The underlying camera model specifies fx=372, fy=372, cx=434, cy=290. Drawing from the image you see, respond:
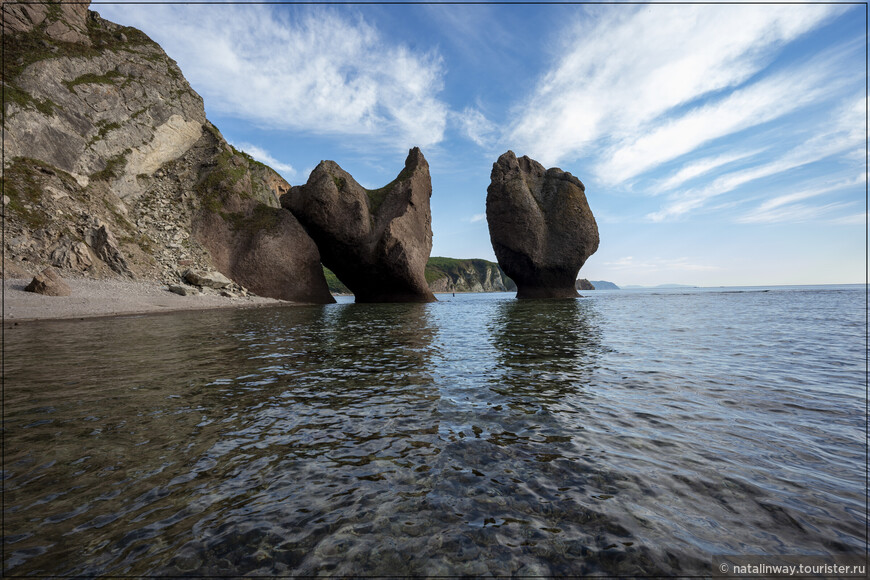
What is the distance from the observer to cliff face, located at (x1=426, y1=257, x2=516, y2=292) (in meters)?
155

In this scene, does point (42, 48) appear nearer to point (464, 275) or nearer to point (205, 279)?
point (205, 279)

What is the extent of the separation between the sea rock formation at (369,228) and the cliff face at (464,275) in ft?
348

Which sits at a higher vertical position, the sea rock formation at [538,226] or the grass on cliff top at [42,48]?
the grass on cliff top at [42,48]

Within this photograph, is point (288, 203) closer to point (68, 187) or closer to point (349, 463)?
point (68, 187)

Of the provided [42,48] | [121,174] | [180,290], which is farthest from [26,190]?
[42,48]

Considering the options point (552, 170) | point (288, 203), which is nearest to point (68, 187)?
point (288, 203)

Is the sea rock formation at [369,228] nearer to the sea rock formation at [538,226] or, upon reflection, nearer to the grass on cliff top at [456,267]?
the sea rock formation at [538,226]

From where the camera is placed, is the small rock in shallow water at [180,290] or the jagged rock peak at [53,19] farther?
the jagged rock peak at [53,19]

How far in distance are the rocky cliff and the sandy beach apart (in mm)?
2076

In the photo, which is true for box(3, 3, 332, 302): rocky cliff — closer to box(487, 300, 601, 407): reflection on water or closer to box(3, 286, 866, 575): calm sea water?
box(3, 286, 866, 575): calm sea water

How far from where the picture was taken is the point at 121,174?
31656mm

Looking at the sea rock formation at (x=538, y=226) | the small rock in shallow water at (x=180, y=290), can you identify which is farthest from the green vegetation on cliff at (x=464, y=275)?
the small rock in shallow water at (x=180, y=290)

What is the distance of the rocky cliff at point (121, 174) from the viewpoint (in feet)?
80.7

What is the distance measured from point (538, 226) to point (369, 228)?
83.9 ft
